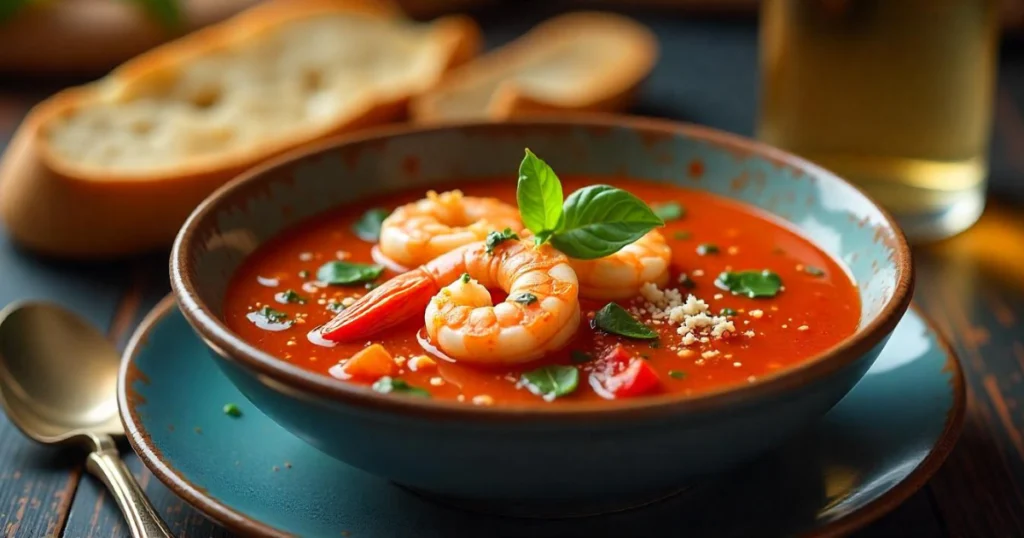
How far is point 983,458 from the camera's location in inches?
101

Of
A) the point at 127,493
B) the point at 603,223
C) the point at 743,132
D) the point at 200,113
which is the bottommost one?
the point at 743,132

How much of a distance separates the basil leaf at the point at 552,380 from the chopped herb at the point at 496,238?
32cm

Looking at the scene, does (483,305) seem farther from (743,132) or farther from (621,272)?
(743,132)

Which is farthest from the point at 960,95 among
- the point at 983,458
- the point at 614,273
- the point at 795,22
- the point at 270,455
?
the point at 270,455

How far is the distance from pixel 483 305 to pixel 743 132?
2413 mm

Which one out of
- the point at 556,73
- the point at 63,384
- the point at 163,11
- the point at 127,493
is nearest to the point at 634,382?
the point at 127,493

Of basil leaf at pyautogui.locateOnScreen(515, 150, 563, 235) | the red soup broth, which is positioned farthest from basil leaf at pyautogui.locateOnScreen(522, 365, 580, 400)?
basil leaf at pyautogui.locateOnScreen(515, 150, 563, 235)

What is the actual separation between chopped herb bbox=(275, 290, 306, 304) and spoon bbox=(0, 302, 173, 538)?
17.9 inches

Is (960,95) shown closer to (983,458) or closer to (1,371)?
(983,458)

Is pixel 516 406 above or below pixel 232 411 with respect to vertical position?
above

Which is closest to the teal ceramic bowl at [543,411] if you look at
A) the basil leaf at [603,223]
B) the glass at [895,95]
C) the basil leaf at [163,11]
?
the basil leaf at [603,223]

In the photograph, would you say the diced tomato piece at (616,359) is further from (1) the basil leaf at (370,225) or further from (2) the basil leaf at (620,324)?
(1) the basil leaf at (370,225)

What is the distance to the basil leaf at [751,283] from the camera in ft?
8.08

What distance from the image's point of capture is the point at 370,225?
9.29 ft
